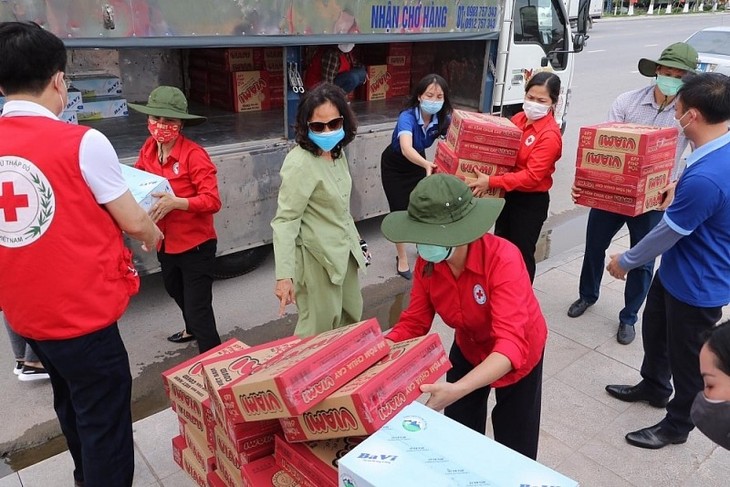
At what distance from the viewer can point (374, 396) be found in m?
1.66

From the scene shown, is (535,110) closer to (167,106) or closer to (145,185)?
(167,106)

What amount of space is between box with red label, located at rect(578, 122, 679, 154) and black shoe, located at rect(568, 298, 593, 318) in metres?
1.42

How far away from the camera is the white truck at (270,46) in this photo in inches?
143

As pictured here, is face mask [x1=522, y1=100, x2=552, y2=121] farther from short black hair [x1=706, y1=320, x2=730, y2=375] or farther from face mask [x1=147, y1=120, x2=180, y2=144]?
short black hair [x1=706, y1=320, x2=730, y2=375]

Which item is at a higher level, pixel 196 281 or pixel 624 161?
pixel 624 161

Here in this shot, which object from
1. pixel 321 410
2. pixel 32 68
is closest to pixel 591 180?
pixel 321 410

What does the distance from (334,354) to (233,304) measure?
3270mm

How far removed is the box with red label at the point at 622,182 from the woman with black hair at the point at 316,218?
166 cm

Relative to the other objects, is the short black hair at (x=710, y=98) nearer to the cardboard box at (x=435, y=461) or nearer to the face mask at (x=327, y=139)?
the face mask at (x=327, y=139)

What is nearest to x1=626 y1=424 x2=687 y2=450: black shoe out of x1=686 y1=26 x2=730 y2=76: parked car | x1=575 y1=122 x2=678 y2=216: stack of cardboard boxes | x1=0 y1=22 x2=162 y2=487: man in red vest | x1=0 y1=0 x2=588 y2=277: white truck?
x1=575 y1=122 x2=678 y2=216: stack of cardboard boxes

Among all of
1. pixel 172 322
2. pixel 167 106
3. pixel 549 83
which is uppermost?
pixel 549 83

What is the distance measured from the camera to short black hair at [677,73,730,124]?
2627mm

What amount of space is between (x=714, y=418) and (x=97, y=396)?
2120mm

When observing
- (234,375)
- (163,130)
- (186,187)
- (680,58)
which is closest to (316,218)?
(186,187)
